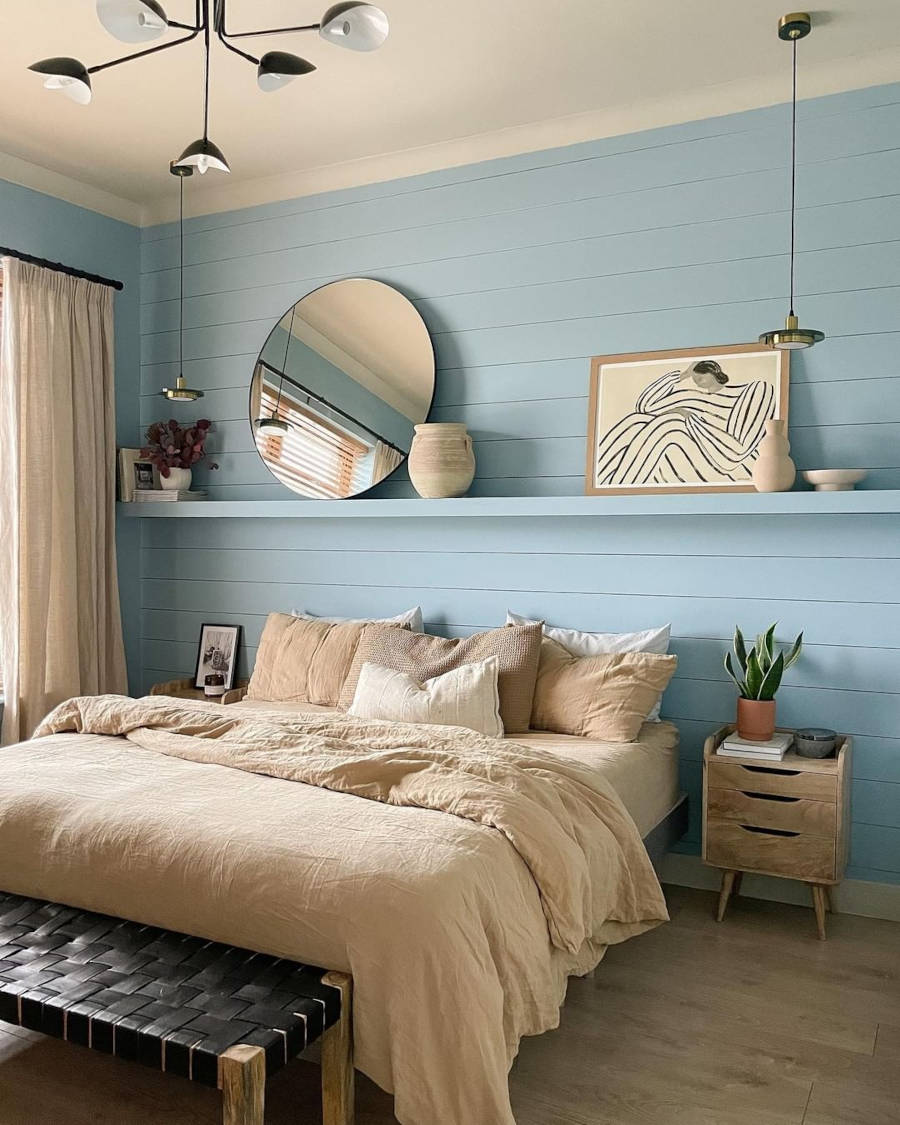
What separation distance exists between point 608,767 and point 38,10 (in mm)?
2820

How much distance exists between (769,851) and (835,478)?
1196mm

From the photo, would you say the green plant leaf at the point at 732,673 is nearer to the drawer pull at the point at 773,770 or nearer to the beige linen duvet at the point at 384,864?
the drawer pull at the point at 773,770

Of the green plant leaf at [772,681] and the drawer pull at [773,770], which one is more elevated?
the green plant leaf at [772,681]

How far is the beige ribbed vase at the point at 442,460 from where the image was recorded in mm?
3926

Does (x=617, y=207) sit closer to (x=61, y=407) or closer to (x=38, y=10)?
(x=38, y=10)

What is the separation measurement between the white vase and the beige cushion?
1.98m

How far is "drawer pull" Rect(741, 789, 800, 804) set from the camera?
3215 mm

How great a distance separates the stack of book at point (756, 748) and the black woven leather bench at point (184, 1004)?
66.5 inches

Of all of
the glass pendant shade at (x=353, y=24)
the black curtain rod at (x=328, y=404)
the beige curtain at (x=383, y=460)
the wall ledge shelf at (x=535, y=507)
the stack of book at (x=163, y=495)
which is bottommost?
the wall ledge shelf at (x=535, y=507)

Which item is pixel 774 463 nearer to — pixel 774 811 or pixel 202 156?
pixel 774 811

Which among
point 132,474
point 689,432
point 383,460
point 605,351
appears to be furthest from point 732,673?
point 132,474

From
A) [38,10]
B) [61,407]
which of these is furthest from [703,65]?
[61,407]

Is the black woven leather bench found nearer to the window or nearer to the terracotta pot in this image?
the terracotta pot

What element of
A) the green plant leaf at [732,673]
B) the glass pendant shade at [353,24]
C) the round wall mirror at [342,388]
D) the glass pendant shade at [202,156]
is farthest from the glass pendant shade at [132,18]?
the green plant leaf at [732,673]
